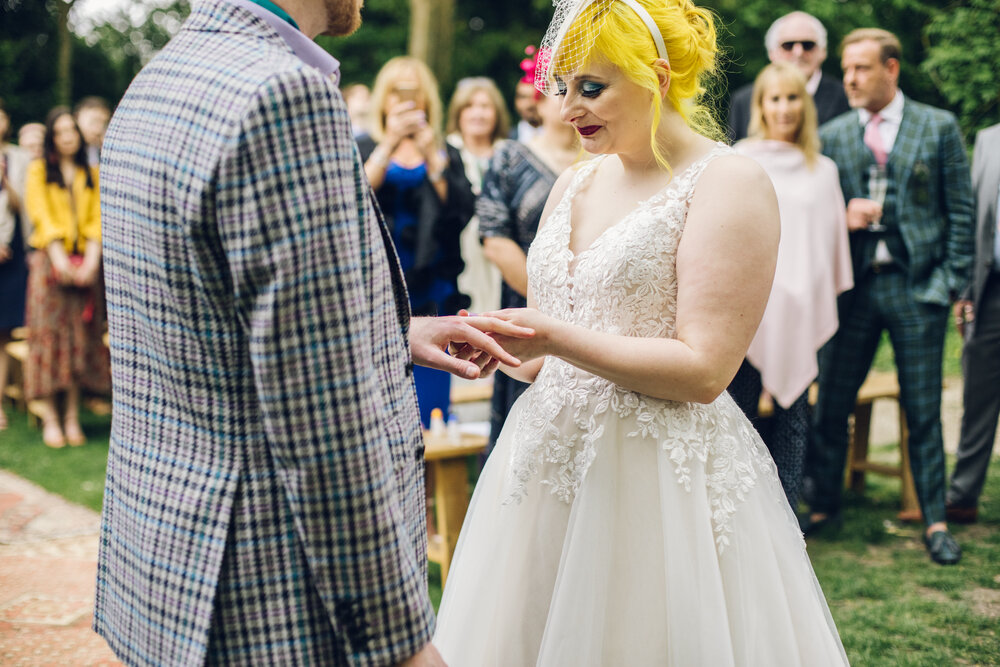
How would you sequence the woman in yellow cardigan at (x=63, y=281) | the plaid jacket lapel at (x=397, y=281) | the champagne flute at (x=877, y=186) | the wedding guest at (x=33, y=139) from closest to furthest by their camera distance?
the plaid jacket lapel at (x=397, y=281) < the champagne flute at (x=877, y=186) < the woman in yellow cardigan at (x=63, y=281) < the wedding guest at (x=33, y=139)

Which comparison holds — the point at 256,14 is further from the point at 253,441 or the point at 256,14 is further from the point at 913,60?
the point at 913,60

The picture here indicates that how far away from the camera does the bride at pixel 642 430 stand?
1.89m

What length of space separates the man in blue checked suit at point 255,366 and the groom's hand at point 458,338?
0.98 ft

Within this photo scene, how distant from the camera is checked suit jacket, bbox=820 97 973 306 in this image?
461 cm

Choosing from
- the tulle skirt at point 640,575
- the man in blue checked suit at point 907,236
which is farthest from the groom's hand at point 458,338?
the man in blue checked suit at point 907,236

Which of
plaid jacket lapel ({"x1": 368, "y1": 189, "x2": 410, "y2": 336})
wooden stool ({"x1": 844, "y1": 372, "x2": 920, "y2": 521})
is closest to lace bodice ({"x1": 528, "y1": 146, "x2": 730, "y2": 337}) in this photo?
plaid jacket lapel ({"x1": 368, "y1": 189, "x2": 410, "y2": 336})

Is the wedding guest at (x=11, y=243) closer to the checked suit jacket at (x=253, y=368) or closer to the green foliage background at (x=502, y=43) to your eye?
the green foliage background at (x=502, y=43)

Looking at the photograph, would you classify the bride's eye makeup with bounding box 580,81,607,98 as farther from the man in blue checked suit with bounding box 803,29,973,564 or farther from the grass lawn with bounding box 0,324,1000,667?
the man in blue checked suit with bounding box 803,29,973,564

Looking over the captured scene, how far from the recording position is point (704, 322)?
1.90 meters

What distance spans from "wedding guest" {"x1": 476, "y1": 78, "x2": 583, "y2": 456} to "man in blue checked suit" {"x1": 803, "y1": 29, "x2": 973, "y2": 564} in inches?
64.3

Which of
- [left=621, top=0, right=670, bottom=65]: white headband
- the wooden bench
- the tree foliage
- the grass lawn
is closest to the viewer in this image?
[left=621, top=0, right=670, bottom=65]: white headband

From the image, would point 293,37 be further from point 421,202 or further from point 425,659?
point 421,202

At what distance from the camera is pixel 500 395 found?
4.33 meters

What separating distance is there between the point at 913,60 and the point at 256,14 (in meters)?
13.1
